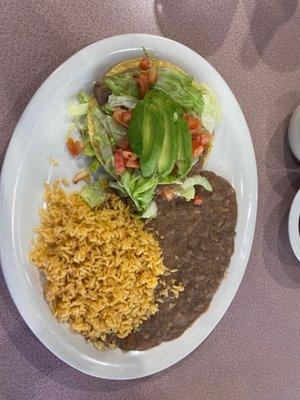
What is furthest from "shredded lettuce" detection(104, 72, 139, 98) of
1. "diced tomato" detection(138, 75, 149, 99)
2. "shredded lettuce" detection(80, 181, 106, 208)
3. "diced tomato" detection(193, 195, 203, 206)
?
"diced tomato" detection(193, 195, 203, 206)

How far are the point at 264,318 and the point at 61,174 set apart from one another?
1.13 m

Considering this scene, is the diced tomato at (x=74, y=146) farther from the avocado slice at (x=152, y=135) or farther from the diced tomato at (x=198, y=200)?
the diced tomato at (x=198, y=200)

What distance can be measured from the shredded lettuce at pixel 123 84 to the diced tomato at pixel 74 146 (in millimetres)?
232

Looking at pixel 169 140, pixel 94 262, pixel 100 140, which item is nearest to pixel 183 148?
pixel 169 140

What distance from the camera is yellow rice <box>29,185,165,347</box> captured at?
6.01 ft

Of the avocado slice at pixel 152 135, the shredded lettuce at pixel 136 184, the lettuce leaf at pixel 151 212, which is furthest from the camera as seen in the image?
the lettuce leaf at pixel 151 212

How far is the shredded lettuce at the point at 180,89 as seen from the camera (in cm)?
187

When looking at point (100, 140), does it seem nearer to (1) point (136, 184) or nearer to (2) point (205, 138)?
(1) point (136, 184)

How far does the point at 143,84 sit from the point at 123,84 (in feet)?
0.23

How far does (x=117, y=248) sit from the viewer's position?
1.88 meters

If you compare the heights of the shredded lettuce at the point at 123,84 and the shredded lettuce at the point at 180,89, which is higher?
the shredded lettuce at the point at 123,84

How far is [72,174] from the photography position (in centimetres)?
194

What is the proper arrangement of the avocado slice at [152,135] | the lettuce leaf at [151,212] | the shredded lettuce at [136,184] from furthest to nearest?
the lettuce leaf at [151,212]
the shredded lettuce at [136,184]
the avocado slice at [152,135]

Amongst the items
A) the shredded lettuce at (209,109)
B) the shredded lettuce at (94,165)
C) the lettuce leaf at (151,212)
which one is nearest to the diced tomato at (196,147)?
the shredded lettuce at (209,109)
